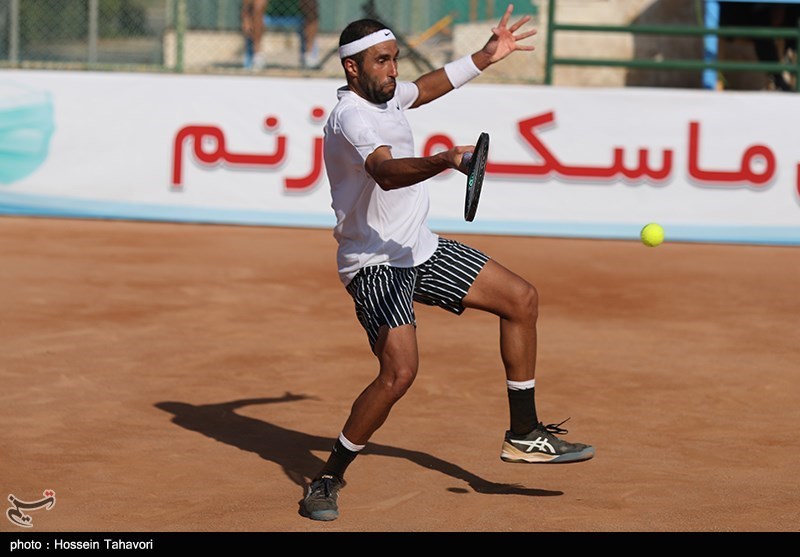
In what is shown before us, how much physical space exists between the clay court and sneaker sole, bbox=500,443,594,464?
122 mm

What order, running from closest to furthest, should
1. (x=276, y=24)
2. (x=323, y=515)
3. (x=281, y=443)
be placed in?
1. (x=323, y=515)
2. (x=281, y=443)
3. (x=276, y=24)

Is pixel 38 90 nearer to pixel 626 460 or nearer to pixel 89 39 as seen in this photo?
pixel 89 39

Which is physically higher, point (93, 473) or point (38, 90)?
point (38, 90)

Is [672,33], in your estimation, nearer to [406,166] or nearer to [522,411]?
[522,411]

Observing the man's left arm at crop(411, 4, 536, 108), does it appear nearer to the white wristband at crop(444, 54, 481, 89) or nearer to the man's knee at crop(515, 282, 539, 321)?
the white wristband at crop(444, 54, 481, 89)

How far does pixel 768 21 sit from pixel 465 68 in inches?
490

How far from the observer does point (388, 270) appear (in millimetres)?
5656

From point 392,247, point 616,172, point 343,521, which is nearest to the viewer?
point 343,521

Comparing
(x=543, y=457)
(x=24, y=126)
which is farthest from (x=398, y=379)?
(x=24, y=126)

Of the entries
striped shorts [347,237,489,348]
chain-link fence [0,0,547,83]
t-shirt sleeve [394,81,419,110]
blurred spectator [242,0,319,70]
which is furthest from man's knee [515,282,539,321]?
blurred spectator [242,0,319,70]

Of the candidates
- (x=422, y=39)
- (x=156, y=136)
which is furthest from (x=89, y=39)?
(x=422, y=39)

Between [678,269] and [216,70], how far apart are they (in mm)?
6312

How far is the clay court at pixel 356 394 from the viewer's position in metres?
5.57

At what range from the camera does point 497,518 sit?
5.39 metres
